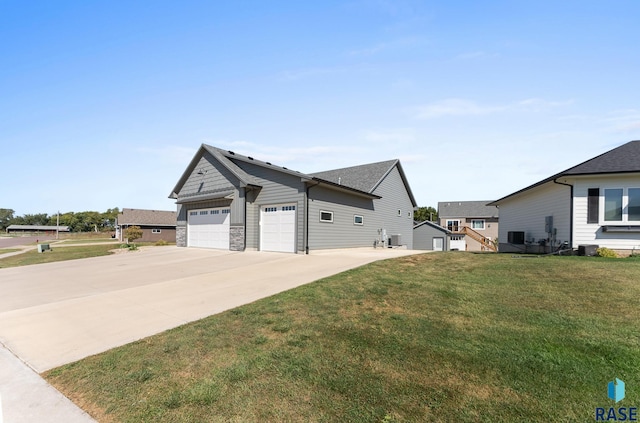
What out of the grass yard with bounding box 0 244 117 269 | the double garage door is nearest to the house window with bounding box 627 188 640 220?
the double garage door

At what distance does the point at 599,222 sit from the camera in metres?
12.2

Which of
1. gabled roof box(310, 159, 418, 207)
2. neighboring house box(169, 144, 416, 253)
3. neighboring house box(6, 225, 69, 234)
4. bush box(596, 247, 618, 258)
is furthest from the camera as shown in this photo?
neighboring house box(6, 225, 69, 234)

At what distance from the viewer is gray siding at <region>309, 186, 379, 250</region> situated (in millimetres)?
15031

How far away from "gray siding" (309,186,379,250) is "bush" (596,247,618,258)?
10987 mm

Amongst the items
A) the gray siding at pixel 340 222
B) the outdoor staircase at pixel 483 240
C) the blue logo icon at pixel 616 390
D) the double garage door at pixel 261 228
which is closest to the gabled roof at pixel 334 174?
the gray siding at pixel 340 222

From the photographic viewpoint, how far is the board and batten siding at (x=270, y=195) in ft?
48.7

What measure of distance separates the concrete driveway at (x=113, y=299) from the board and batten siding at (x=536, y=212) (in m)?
10.7

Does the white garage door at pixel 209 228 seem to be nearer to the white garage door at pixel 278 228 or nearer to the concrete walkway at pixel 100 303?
the white garage door at pixel 278 228

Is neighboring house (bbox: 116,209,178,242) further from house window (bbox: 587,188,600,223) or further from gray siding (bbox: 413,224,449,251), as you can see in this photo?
house window (bbox: 587,188,600,223)

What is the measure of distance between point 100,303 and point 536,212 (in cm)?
1945

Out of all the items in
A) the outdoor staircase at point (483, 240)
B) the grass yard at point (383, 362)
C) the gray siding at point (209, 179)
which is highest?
the gray siding at point (209, 179)

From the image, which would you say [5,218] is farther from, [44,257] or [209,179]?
[209,179]

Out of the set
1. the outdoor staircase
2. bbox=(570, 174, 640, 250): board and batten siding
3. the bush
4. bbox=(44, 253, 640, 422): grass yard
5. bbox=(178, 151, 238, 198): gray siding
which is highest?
bbox=(178, 151, 238, 198): gray siding

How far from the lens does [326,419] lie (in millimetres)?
2611
